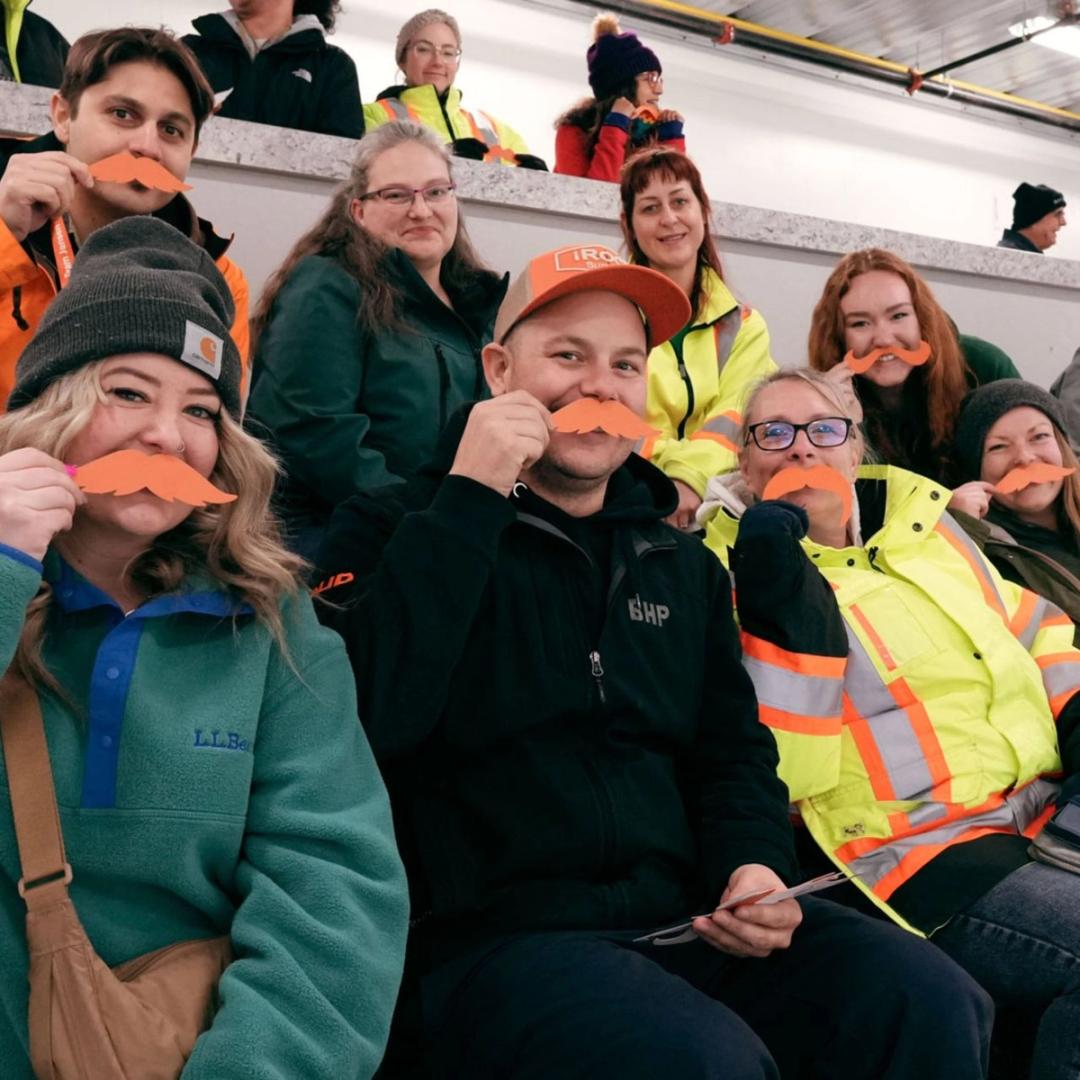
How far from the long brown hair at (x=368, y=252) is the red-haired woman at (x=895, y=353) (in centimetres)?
94

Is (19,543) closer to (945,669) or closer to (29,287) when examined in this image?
(29,287)

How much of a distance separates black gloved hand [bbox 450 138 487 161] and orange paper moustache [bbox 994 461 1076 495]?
8.36 feet

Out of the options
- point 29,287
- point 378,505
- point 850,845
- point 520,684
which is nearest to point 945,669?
point 850,845

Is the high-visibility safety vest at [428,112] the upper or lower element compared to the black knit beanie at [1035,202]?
lower

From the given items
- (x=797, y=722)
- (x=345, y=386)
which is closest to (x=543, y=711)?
(x=797, y=722)

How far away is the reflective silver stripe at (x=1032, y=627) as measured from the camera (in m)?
2.21

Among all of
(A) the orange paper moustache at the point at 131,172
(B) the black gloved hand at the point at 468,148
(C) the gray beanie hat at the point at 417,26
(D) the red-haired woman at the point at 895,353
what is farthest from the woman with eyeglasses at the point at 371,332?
(C) the gray beanie hat at the point at 417,26

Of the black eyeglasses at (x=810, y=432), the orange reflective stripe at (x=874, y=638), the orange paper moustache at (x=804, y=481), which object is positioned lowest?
the orange reflective stripe at (x=874, y=638)

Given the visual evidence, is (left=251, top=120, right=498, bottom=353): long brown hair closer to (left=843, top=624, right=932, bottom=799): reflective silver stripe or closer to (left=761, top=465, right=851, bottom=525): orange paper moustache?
(left=761, top=465, right=851, bottom=525): orange paper moustache

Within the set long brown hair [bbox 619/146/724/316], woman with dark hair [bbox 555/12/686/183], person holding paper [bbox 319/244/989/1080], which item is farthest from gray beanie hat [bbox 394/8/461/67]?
person holding paper [bbox 319/244/989/1080]

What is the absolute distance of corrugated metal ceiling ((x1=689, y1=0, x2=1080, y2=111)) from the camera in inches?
395

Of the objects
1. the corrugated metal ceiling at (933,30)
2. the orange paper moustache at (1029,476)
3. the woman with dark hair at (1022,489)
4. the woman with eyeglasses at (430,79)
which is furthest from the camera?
the corrugated metal ceiling at (933,30)

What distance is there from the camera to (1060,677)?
2.13m

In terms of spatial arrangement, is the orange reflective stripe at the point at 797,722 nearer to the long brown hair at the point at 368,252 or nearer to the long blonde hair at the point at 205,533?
the long blonde hair at the point at 205,533
